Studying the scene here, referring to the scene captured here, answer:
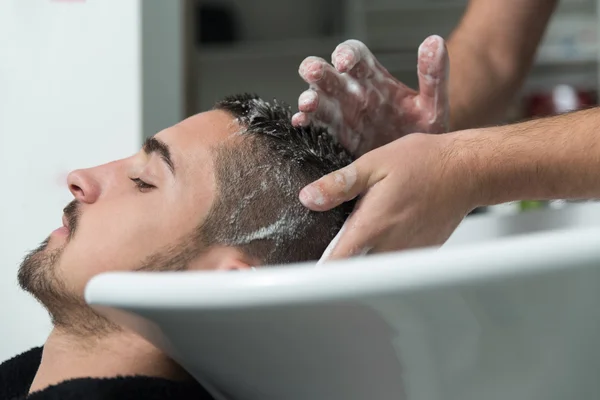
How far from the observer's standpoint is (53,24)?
1.46 m

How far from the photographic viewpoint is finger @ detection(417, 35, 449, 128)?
40.3 inches

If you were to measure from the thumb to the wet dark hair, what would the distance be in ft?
0.30

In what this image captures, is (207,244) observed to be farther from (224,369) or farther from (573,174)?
(573,174)

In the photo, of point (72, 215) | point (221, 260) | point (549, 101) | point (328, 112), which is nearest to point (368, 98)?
point (328, 112)

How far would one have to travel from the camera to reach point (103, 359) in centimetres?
88

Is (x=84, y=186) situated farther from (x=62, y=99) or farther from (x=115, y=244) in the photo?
(x=62, y=99)

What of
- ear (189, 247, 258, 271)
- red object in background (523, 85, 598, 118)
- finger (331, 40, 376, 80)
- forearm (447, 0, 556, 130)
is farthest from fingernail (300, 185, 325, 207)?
red object in background (523, 85, 598, 118)

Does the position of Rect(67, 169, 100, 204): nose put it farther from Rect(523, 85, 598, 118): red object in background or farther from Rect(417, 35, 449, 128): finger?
Rect(523, 85, 598, 118): red object in background

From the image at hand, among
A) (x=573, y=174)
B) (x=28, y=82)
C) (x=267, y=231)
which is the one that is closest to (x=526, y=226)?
(x=573, y=174)

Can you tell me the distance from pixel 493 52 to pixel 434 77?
46cm

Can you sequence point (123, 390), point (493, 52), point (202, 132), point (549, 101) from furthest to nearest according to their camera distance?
point (549, 101)
point (493, 52)
point (202, 132)
point (123, 390)

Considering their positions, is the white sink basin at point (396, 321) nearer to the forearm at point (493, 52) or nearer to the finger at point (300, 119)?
the finger at point (300, 119)

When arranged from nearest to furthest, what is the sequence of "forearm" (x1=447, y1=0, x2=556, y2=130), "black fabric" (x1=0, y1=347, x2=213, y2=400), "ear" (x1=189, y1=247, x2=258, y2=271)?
"black fabric" (x1=0, y1=347, x2=213, y2=400) → "ear" (x1=189, y1=247, x2=258, y2=271) → "forearm" (x1=447, y1=0, x2=556, y2=130)

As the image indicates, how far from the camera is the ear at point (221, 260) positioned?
2.86 feet
